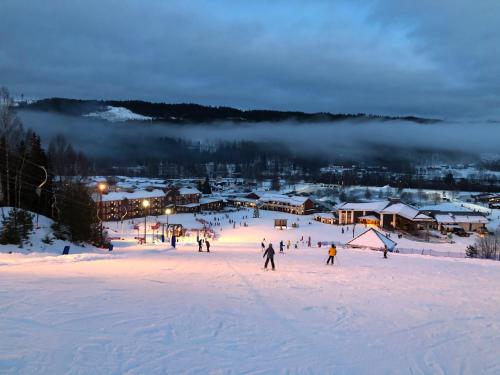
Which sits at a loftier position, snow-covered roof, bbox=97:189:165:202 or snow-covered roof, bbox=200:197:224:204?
snow-covered roof, bbox=97:189:165:202

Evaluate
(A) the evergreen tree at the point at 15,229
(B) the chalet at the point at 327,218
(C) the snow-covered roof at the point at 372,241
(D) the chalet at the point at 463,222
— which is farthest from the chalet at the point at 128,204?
(D) the chalet at the point at 463,222

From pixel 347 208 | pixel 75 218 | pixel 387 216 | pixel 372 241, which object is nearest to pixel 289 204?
pixel 347 208

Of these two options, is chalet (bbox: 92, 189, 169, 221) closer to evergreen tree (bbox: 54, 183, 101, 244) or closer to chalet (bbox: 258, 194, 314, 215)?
chalet (bbox: 258, 194, 314, 215)

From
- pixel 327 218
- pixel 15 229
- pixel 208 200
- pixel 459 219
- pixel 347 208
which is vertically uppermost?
pixel 15 229

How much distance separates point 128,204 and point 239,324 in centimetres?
7106

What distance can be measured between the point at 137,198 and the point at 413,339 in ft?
243

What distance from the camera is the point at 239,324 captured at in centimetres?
750

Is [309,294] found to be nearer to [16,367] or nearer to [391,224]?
[16,367]

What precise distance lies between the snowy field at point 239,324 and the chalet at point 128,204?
2306 inches

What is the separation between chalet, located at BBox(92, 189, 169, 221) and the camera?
70756 millimetres

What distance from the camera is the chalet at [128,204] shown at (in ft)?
232

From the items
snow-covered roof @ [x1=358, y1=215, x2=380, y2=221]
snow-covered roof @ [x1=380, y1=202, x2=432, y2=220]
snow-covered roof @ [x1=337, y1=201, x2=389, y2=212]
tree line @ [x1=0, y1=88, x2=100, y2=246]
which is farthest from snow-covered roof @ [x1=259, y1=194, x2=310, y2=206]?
tree line @ [x1=0, y1=88, x2=100, y2=246]

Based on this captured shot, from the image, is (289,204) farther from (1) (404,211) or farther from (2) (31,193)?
(2) (31,193)

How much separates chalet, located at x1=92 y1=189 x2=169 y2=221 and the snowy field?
5858 centimetres
